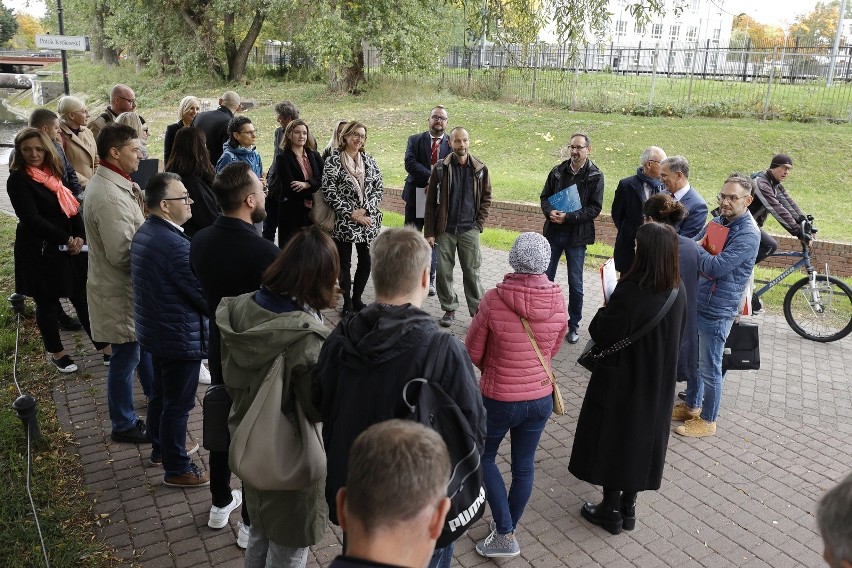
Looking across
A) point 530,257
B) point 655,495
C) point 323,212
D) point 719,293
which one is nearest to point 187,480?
point 530,257

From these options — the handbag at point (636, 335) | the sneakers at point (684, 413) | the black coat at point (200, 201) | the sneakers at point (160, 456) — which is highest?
the black coat at point (200, 201)

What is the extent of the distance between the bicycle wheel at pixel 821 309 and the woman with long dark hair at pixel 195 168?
5974mm

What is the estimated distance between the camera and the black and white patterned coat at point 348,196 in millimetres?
6727

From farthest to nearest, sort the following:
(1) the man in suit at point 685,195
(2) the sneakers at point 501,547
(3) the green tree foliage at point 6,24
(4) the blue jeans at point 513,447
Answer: (3) the green tree foliage at point 6,24 → (1) the man in suit at point 685,195 → (2) the sneakers at point 501,547 → (4) the blue jeans at point 513,447

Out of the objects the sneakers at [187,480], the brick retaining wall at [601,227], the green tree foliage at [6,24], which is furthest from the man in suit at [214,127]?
the green tree foliage at [6,24]

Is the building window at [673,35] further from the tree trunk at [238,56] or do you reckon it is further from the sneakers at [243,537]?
the sneakers at [243,537]

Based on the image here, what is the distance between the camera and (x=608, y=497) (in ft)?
13.6

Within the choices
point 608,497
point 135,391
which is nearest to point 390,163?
point 135,391

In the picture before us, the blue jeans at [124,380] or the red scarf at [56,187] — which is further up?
the red scarf at [56,187]

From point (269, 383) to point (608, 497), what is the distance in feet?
7.59

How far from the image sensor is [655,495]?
461cm

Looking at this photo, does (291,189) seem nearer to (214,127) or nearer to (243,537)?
(214,127)

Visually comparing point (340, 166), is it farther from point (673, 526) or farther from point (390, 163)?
point (390, 163)

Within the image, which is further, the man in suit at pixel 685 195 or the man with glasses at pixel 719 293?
the man in suit at pixel 685 195
